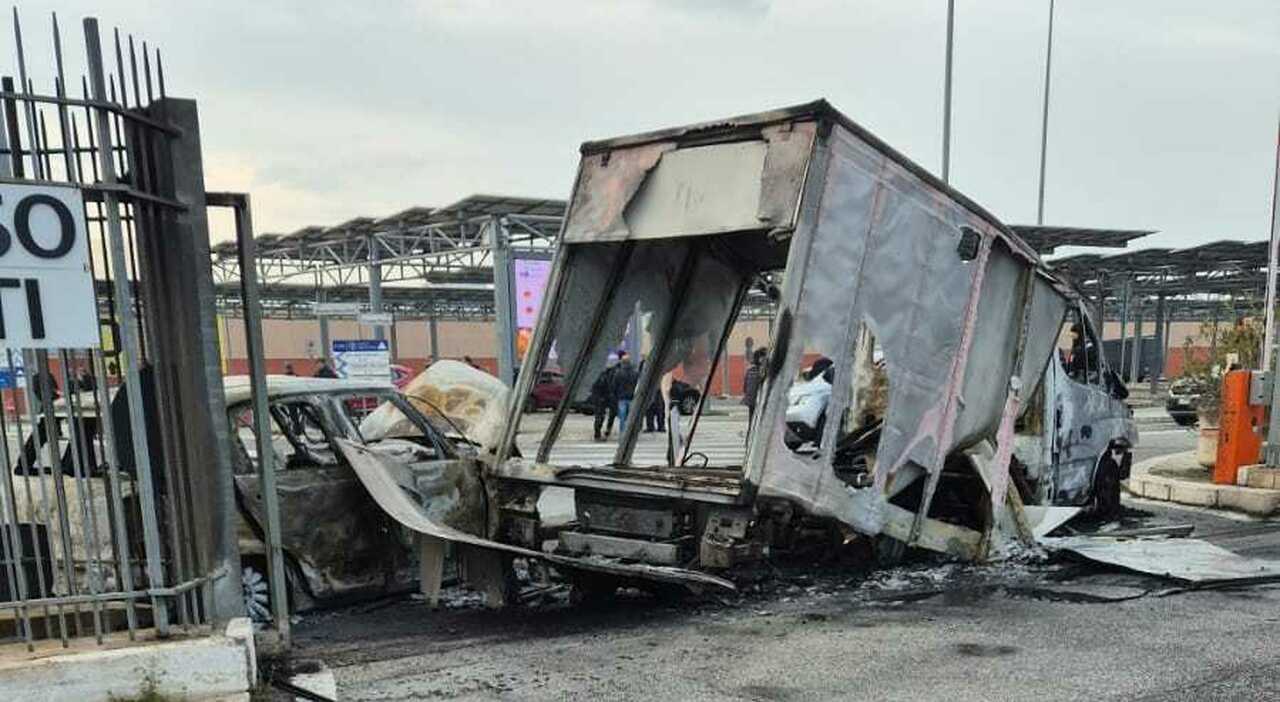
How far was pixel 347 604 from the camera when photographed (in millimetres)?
5914

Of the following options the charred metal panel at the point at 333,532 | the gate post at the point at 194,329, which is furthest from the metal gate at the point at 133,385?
the charred metal panel at the point at 333,532

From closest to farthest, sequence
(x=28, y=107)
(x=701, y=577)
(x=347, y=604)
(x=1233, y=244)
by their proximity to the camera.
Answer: (x=28, y=107)
(x=701, y=577)
(x=347, y=604)
(x=1233, y=244)

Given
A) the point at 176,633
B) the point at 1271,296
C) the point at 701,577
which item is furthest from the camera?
the point at 1271,296

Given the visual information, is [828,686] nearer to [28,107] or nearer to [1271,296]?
Answer: [28,107]

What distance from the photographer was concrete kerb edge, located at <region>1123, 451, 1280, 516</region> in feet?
30.7

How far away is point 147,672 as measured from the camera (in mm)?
3143

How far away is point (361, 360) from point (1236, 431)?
11.9m

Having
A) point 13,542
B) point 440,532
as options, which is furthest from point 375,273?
point 13,542

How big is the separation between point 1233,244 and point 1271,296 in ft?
52.7

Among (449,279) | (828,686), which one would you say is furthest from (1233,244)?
(828,686)

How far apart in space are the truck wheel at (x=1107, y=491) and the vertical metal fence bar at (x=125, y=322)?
8299 mm

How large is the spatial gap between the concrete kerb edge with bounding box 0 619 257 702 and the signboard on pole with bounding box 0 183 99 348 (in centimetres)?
103

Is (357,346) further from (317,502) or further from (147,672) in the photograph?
(147,672)

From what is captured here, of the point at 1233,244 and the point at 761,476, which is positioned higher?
the point at 1233,244
